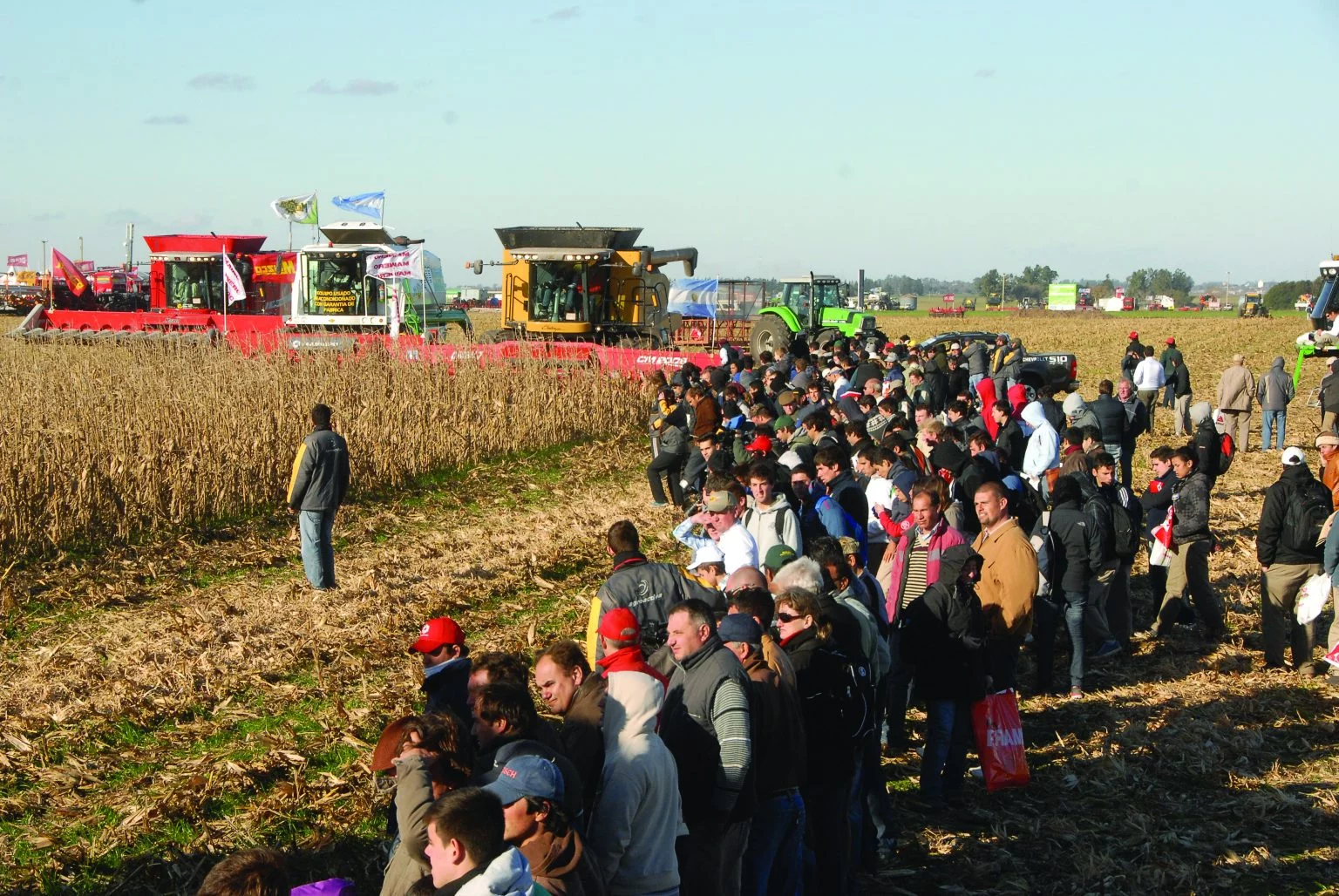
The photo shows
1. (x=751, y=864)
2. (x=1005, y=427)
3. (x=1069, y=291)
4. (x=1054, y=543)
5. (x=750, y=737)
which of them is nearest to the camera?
(x=750, y=737)

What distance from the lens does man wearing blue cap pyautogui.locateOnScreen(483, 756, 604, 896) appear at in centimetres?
372

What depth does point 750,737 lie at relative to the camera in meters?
4.74

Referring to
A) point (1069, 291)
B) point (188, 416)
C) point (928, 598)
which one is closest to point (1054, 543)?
point (928, 598)

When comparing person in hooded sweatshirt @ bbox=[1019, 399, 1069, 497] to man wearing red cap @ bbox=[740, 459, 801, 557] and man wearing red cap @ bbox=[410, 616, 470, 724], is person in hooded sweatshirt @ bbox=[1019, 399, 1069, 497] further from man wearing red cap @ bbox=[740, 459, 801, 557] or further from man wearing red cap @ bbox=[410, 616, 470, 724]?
man wearing red cap @ bbox=[410, 616, 470, 724]

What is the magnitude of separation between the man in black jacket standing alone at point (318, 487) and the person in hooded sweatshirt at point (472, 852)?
7387mm

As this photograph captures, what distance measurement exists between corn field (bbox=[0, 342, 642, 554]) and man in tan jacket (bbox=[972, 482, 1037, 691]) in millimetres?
8219

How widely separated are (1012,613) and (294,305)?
23271 millimetres

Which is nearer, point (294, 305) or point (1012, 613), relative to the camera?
point (1012, 613)

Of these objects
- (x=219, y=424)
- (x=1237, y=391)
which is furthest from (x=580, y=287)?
(x=219, y=424)

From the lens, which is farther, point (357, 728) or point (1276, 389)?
point (1276, 389)

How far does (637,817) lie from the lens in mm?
4246

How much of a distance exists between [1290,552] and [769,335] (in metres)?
23.7

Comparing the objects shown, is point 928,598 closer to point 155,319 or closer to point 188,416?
point 188,416

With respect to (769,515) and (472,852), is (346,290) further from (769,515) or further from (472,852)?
(472,852)
